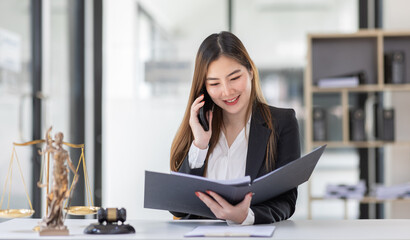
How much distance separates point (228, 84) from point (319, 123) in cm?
227

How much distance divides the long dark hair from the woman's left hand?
16.3 inches

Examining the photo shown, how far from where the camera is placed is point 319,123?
420 centimetres

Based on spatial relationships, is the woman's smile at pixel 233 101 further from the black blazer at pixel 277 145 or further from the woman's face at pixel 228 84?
the black blazer at pixel 277 145

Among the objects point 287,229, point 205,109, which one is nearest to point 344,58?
point 205,109

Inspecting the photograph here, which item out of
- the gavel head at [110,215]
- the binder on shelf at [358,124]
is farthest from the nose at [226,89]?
the binder on shelf at [358,124]

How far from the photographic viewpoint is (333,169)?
458cm

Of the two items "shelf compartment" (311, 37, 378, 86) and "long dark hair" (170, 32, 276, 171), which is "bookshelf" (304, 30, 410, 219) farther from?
"long dark hair" (170, 32, 276, 171)

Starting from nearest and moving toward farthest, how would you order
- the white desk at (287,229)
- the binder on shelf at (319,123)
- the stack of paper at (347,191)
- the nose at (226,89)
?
1. the white desk at (287,229)
2. the nose at (226,89)
3. the stack of paper at (347,191)
4. the binder on shelf at (319,123)

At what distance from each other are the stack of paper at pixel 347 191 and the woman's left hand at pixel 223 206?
100 inches

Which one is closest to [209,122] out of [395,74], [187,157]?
[187,157]

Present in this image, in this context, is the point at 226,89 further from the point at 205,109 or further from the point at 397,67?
the point at 397,67

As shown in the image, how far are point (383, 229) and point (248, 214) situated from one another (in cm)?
39

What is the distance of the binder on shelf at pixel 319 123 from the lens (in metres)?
4.20

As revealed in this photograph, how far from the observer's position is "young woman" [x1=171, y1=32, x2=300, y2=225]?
2084mm
